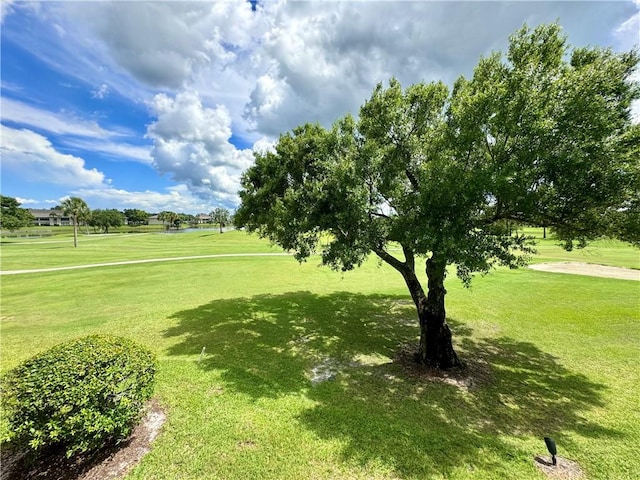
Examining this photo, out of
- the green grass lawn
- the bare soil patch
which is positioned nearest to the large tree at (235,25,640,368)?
the green grass lawn

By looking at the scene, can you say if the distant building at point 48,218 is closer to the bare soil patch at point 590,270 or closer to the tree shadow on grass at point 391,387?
the tree shadow on grass at point 391,387

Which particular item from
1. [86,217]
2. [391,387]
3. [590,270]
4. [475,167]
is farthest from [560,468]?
[86,217]

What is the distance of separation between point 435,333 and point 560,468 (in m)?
4.90

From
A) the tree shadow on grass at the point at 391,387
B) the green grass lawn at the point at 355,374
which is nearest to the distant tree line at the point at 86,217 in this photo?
the green grass lawn at the point at 355,374

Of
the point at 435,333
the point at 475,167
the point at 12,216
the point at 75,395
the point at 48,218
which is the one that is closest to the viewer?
the point at 75,395

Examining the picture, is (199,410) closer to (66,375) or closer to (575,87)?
(66,375)

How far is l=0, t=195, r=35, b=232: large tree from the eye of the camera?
197ft

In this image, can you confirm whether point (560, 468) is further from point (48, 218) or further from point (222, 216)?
point (48, 218)

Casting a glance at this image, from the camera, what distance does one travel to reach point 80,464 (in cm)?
534

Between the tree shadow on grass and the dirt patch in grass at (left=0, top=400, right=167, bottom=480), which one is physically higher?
the dirt patch in grass at (left=0, top=400, right=167, bottom=480)

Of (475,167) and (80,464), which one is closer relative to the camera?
(80,464)

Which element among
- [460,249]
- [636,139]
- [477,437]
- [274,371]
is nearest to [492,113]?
[636,139]

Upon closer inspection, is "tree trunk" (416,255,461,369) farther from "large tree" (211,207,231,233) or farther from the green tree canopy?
the green tree canopy

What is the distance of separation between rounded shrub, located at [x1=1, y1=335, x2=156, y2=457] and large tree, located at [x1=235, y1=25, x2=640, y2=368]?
5.73m
